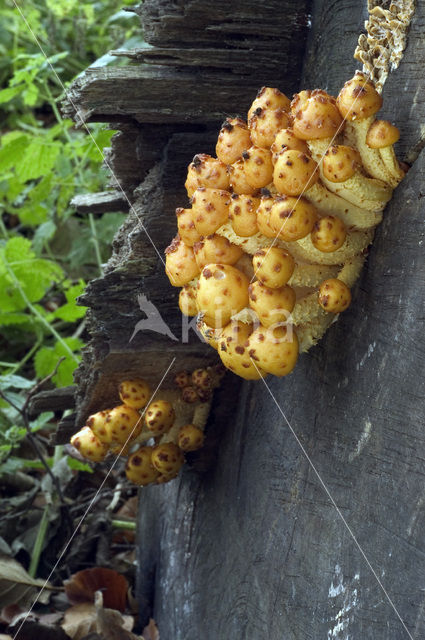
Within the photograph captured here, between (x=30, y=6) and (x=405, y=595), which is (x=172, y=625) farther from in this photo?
(x=30, y=6)

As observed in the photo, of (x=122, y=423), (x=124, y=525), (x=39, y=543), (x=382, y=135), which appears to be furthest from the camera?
(x=124, y=525)

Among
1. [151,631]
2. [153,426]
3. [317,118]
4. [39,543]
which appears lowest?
[39,543]

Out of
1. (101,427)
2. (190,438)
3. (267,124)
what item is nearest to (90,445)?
(101,427)

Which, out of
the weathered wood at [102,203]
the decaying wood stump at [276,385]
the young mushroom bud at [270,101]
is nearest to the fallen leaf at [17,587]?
the decaying wood stump at [276,385]

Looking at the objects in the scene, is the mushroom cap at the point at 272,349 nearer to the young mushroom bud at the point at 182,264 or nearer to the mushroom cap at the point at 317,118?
the young mushroom bud at the point at 182,264

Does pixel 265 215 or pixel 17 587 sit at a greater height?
pixel 265 215

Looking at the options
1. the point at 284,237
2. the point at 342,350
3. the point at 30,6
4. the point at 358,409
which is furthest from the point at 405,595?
the point at 30,6

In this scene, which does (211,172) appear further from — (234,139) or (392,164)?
(392,164)
